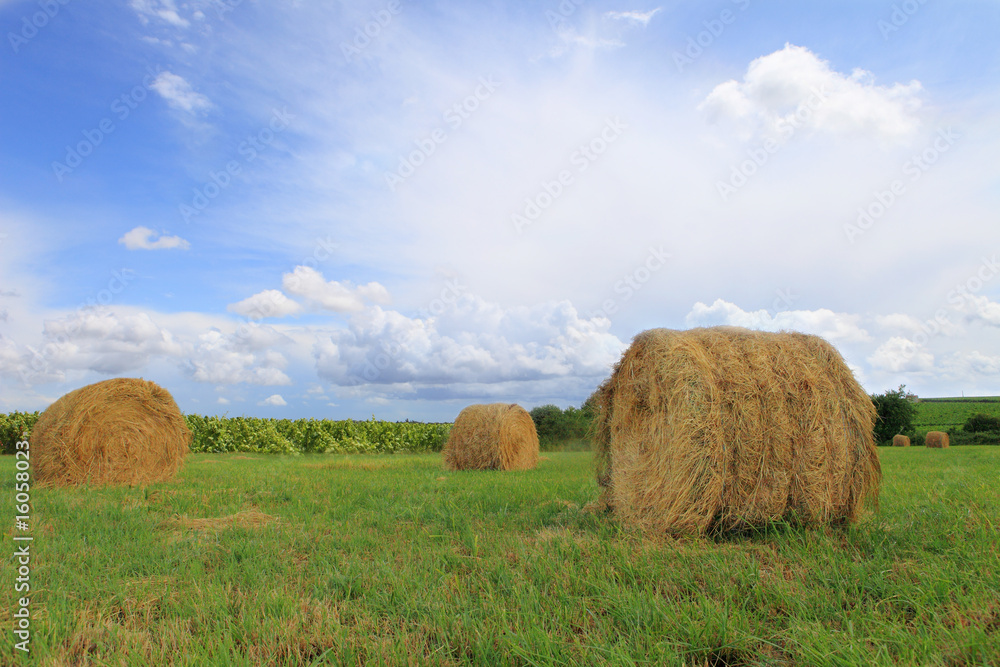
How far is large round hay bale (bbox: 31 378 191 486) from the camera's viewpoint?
1028cm

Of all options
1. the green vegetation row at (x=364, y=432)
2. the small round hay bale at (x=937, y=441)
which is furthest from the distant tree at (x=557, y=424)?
the small round hay bale at (x=937, y=441)

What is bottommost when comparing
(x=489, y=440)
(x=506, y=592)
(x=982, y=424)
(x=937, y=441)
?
(x=937, y=441)

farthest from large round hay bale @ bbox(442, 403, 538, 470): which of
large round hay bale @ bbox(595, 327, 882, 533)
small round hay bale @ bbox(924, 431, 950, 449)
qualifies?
small round hay bale @ bbox(924, 431, 950, 449)

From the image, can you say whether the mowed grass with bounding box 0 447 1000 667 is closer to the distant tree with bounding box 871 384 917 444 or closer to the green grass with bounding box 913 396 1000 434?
the distant tree with bounding box 871 384 917 444

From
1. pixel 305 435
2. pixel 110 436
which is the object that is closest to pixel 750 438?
pixel 110 436

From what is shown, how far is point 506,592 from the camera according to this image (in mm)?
4012

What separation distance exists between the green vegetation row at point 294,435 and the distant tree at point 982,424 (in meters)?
37.6

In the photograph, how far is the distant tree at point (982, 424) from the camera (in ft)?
129

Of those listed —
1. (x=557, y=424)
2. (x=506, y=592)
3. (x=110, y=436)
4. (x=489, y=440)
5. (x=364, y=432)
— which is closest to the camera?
(x=506, y=592)

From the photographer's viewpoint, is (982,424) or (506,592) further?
(982,424)

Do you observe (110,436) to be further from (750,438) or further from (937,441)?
(937,441)

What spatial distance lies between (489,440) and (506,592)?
1149 cm

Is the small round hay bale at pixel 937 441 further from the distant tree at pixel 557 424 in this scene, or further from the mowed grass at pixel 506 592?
the mowed grass at pixel 506 592

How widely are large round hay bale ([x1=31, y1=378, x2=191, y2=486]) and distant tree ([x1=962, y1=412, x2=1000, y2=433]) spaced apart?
4891 centimetres
